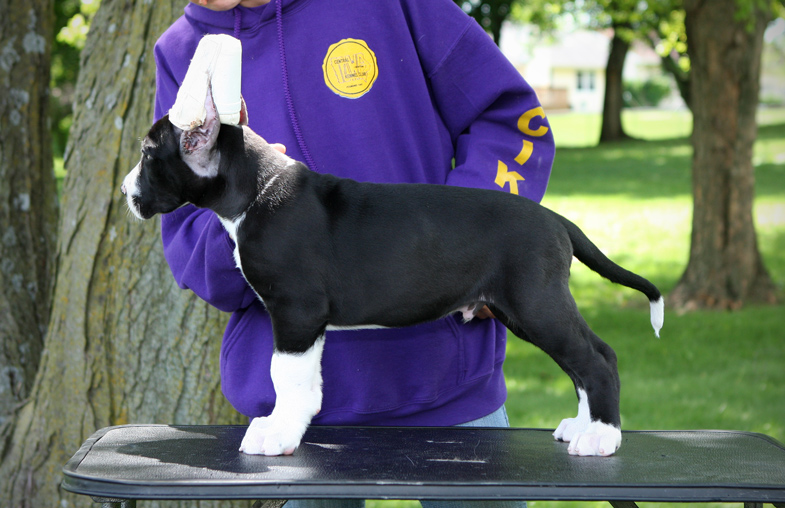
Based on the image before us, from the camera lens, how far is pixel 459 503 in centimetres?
285

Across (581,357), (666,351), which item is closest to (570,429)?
(581,357)

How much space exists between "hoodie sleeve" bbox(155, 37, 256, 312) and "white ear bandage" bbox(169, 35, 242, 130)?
0.55m

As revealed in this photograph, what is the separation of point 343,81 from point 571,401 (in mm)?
5756

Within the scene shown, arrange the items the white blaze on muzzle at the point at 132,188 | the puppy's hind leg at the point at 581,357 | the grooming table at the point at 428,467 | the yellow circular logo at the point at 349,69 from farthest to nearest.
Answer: the yellow circular logo at the point at 349,69 → the white blaze on muzzle at the point at 132,188 → the puppy's hind leg at the point at 581,357 → the grooming table at the point at 428,467

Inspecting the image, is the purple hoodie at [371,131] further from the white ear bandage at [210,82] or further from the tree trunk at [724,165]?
the tree trunk at [724,165]

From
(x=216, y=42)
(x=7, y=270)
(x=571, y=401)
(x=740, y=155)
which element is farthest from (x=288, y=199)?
(x=740, y=155)

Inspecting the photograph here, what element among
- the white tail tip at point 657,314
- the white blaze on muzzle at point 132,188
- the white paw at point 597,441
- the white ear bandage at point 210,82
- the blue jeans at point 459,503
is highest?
the white ear bandage at point 210,82

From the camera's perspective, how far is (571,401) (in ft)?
25.4

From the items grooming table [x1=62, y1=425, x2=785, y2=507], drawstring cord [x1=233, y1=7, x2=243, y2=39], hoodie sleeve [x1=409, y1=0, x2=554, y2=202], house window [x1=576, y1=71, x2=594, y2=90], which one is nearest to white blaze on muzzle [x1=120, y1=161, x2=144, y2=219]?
drawstring cord [x1=233, y1=7, x2=243, y2=39]

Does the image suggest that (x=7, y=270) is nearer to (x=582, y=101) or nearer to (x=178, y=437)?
(x=178, y=437)

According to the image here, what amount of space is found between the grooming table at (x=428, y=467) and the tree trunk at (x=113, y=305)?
4.28 feet

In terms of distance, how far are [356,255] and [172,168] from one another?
26.0 inches

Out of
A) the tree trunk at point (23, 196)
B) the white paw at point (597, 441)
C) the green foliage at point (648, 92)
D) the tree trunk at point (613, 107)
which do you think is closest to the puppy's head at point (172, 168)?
the white paw at point (597, 441)

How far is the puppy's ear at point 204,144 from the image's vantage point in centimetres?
231
